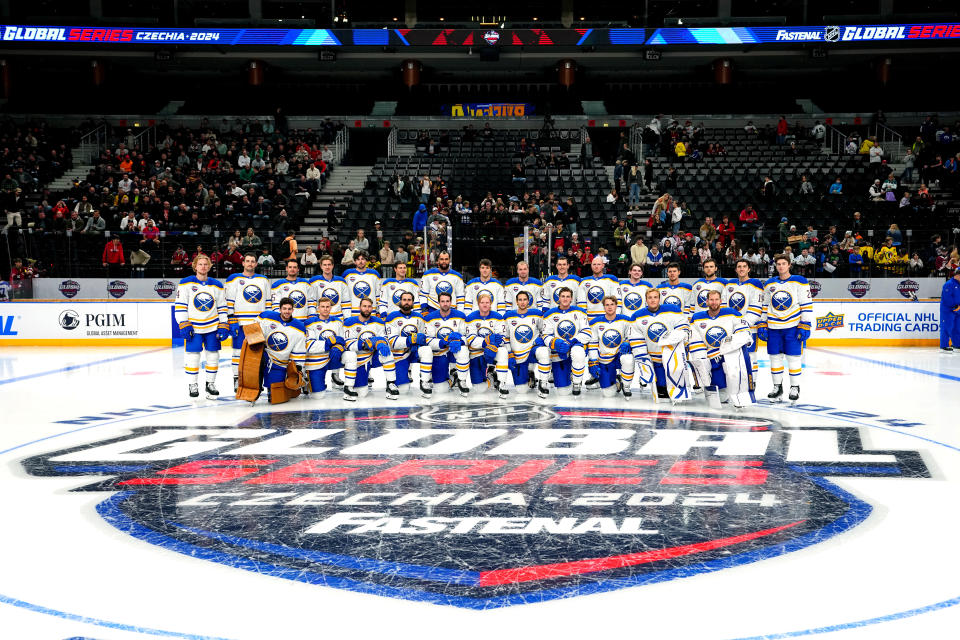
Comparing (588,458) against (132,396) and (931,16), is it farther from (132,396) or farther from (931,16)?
(931,16)

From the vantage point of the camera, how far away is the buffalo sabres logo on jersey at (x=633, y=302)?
10906 millimetres

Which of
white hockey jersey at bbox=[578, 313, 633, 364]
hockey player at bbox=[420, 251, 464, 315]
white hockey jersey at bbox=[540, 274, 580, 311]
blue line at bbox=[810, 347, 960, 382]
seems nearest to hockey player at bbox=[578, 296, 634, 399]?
white hockey jersey at bbox=[578, 313, 633, 364]

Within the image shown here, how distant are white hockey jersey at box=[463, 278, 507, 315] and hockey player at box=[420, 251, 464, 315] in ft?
0.43

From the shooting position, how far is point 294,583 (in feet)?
13.9

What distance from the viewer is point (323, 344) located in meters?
9.99

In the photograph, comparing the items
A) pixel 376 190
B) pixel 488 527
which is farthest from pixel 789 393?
pixel 376 190

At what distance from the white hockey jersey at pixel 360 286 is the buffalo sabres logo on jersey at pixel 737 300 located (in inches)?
193

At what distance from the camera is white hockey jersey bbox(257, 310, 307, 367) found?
32.3ft

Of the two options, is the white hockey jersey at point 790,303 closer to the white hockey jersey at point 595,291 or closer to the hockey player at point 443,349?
the white hockey jersey at point 595,291

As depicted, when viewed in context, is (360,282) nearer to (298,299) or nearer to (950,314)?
(298,299)

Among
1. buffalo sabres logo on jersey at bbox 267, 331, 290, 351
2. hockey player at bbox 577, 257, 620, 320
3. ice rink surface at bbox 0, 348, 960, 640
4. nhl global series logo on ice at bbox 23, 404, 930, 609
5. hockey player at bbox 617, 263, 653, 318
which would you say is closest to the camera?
ice rink surface at bbox 0, 348, 960, 640

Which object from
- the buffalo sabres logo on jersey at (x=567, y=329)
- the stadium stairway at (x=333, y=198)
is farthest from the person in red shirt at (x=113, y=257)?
the buffalo sabres logo on jersey at (x=567, y=329)

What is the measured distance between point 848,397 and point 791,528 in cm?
594

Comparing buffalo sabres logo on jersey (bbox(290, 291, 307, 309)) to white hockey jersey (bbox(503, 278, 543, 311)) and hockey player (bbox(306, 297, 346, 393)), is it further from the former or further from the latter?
white hockey jersey (bbox(503, 278, 543, 311))
